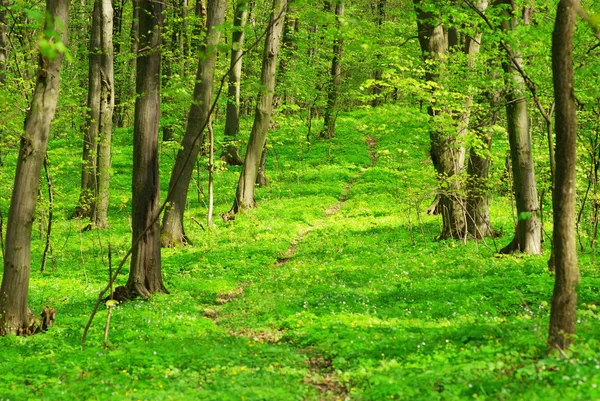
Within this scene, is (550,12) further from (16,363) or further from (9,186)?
(9,186)

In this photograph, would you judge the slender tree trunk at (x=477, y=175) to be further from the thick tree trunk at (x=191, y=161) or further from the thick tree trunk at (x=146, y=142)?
the thick tree trunk at (x=146, y=142)

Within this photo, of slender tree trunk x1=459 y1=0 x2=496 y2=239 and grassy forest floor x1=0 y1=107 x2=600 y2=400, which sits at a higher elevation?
slender tree trunk x1=459 y1=0 x2=496 y2=239

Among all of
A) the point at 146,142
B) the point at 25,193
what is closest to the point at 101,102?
the point at 146,142

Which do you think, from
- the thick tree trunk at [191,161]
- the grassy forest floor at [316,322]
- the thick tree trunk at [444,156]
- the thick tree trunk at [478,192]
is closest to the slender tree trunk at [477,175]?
the thick tree trunk at [478,192]

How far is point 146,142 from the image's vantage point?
1130 centimetres

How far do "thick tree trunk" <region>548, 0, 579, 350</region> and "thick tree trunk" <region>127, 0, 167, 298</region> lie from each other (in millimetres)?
7686

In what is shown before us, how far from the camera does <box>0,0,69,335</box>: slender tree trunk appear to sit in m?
8.84

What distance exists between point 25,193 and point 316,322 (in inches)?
206

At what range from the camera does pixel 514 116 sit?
13.1m

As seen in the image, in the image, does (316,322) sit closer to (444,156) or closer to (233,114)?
(444,156)

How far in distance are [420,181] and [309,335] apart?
830 cm

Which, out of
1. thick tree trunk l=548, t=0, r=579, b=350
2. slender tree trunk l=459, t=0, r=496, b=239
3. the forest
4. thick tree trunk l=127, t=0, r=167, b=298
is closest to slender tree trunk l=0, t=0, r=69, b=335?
the forest

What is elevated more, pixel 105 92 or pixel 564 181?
pixel 105 92

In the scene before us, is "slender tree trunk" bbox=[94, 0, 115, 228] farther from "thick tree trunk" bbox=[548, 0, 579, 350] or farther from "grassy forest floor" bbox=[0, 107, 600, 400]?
"thick tree trunk" bbox=[548, 0, 579, 350]
